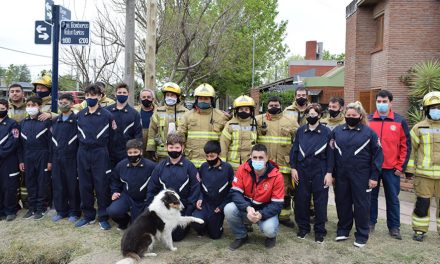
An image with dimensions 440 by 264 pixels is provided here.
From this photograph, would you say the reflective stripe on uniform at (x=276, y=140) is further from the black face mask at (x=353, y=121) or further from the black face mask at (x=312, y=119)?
the black face mask at (x=353, y=121)

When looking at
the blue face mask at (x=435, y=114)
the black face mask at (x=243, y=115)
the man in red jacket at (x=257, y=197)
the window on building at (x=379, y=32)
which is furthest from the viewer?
the window on building at (x=379, y=32)

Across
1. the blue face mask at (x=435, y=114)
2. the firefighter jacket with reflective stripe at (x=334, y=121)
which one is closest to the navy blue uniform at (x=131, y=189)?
the firefighter jacket with reflective stripe at (x=334, y=121)

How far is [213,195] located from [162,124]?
1.73 metres

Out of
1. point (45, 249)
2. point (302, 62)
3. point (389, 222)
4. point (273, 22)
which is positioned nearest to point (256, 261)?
point (389, 222)

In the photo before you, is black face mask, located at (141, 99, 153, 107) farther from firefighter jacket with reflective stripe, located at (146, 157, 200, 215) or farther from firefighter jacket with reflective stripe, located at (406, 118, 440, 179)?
firefighter jacket with reflective stripe, located at (406, 118, 440, 179)

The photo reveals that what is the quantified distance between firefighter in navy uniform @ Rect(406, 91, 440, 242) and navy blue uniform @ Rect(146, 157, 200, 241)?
10.4ft

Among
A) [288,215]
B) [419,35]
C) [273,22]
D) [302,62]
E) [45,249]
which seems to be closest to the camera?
[45,249]

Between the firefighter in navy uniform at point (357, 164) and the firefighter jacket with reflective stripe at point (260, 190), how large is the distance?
0.92 metres

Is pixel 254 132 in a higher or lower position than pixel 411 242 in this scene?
higher

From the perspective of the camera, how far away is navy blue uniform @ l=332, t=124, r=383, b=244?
550cm

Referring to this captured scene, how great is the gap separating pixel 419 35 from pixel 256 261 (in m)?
11.5

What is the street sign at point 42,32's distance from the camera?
7395 mm

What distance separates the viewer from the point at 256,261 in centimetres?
511

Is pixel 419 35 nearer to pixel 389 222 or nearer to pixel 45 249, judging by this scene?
pixel 389 222
